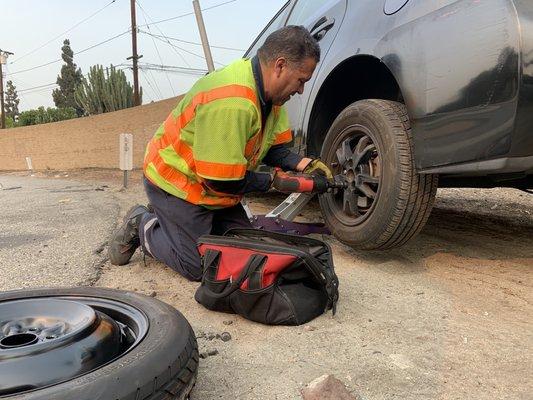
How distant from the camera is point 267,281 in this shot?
2.11 m

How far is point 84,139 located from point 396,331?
13.9 meters

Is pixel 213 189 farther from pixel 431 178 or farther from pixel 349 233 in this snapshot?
pixel 431 178

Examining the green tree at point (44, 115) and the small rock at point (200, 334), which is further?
the green tree at point (44, 115)

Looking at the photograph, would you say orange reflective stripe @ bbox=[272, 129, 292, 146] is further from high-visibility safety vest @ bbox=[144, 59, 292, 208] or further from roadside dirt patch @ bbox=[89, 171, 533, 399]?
roadside dirt patch @ bbox=[89, 171, 533, 399]

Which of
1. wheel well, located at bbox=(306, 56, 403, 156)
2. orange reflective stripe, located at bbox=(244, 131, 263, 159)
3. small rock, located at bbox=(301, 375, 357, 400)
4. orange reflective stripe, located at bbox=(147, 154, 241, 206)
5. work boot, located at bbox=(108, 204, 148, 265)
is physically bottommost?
small rock, located at bbox=(301, 375, 357, 400)

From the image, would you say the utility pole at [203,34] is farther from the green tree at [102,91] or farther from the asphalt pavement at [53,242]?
the green tree at [102,91]

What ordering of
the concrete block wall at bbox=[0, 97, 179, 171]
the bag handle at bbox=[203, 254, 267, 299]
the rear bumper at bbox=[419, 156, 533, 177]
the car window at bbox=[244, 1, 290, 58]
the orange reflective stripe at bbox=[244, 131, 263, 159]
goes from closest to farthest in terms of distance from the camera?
1. the rear bumper at bbox=[419, 156, 533, 177]
2. the bag handle at bbox=[203, 254, 267, 299]
3. the orange reflective stripe at bbox=[244, 131, 263, 159]
4. the car window at bbox=[244, 1, 290, 58]
5. the concrete block wall at bbox=[0, 97, 179, 171]

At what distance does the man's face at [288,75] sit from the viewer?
245 centimetres

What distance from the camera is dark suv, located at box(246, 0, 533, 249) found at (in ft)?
6.35

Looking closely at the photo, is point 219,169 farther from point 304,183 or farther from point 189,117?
point 304,183

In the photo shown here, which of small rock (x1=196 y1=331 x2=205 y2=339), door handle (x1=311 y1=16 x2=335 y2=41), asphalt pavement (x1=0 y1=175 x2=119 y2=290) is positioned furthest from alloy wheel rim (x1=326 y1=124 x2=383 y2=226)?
asphalt pavement (x1=0 y1=175 x2=119 y2=290)

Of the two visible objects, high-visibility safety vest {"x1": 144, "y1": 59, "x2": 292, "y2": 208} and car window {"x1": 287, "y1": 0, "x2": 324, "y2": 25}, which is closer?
high-visibility safety vest {"x1": 144, "y1": 59, "x2": 292, "y2": 208}

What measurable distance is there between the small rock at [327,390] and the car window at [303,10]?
269 cm

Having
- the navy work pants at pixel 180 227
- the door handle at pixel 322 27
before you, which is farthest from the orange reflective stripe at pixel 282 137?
the door handle at pixel 322 27
